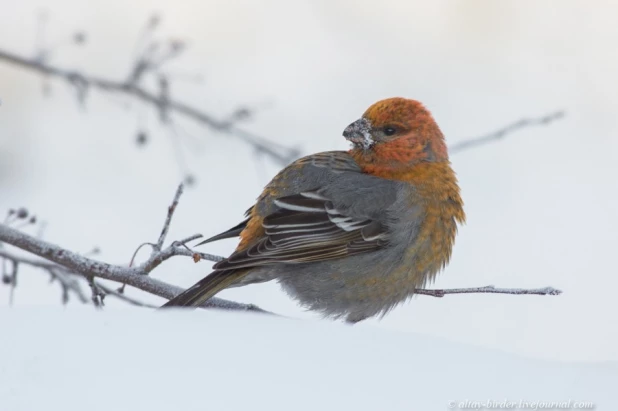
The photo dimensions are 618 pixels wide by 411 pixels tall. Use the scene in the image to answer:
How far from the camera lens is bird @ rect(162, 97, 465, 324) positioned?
4363mm

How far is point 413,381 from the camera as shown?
7.91 ft

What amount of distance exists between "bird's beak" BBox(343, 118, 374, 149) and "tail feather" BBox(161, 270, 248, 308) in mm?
Answer: 1005

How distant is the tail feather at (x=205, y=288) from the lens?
386 cm

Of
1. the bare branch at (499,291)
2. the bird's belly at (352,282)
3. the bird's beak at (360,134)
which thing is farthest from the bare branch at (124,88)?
the bare branch at (499,291)

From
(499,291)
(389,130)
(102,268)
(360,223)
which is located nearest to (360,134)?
(389,130)

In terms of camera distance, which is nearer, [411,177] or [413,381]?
[413,381]

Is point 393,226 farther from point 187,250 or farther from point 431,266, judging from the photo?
point 187,250

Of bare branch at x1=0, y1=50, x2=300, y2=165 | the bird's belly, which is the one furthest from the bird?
Result: bare branch at x1=0, y1=50, x2=300, y2=165

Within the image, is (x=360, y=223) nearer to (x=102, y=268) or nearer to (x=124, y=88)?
(x=102, y=268)

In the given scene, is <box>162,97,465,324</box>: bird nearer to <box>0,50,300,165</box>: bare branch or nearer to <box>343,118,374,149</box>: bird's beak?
<box>343,118,374,149</box>: bird's beak

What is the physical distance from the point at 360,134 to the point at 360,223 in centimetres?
51

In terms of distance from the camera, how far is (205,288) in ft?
13.0

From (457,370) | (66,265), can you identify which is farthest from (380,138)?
(457,370)

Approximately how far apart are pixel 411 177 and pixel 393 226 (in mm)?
357
